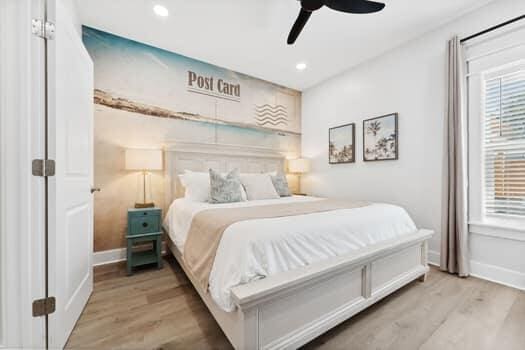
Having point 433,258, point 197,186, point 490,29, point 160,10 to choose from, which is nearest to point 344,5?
point 490,29

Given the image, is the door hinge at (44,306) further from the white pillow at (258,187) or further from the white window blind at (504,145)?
the white window blind at (504,145)

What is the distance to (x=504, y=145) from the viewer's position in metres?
2.10

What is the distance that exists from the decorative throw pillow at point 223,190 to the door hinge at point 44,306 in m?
1.43

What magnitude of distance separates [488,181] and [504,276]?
913mm

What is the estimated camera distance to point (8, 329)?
1.08m

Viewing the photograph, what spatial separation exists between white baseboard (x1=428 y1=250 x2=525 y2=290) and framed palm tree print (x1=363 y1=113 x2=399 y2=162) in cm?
142

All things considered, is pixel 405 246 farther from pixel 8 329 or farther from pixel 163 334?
pixel 8 329

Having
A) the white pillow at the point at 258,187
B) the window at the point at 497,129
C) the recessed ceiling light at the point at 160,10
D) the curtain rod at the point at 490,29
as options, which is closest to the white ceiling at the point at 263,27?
the recessed ceiling light at the point at 160,10

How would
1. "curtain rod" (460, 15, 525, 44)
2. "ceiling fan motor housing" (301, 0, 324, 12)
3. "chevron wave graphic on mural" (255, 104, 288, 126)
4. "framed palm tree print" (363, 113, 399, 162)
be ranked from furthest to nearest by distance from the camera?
"chevron wave graphic on mural" (255, 104, 288, 126), "framed palm tree print" (363, 113, 399, 162), "curtain rod" (460, 15, 525, 44), "ceiling fan motor housing" (301, 0, 324, 12)

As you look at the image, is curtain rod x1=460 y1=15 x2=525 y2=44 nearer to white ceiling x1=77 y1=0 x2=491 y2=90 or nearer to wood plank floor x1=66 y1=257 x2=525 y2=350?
white ceiling x1=77 y1=0 x2=491 y2=90

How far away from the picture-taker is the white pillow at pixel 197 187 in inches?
102

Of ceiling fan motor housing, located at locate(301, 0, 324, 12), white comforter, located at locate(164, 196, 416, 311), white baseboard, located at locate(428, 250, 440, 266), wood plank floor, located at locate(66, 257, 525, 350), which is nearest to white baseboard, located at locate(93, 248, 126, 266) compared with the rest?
wood plank floor, located at locate(66, 257, 525, 350)

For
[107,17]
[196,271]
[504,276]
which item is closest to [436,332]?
[504,276]

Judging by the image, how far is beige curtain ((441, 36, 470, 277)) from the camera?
221 centimetres
